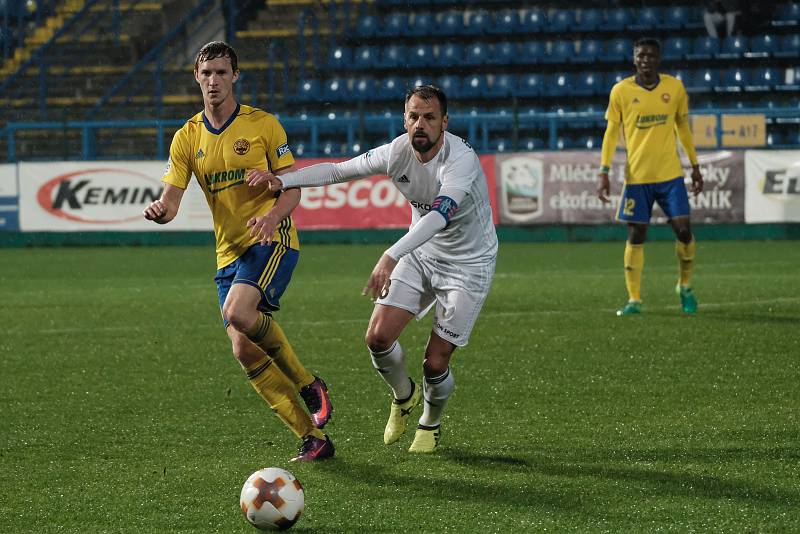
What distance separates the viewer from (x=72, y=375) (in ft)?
26.5

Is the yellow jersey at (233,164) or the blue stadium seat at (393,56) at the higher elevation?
the blue stadium seat at (393,56)

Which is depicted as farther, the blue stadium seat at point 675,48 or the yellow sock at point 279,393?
the blue stadium seat at point 675,48

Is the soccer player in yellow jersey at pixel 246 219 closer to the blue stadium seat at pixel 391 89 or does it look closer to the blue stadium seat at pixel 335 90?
the blue stadium seat at pixel 391 89

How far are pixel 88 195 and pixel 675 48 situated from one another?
11.3 metres

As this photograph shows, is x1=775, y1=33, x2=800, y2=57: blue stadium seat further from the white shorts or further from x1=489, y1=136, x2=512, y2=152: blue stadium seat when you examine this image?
the white shorts

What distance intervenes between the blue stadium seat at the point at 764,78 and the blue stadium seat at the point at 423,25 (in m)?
6.46

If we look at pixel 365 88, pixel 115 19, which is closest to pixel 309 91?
pixel 365 88

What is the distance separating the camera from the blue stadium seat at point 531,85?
24.0m

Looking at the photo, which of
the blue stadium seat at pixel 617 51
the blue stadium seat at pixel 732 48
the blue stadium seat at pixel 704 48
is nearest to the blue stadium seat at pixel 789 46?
the blue stadium seat at pixel 732 48

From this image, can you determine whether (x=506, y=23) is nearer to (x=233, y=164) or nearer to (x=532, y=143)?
(x=532, y=143)

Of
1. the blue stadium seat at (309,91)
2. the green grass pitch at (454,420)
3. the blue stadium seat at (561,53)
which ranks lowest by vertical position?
the green grass pitch at (454,420)

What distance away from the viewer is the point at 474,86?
963 inches

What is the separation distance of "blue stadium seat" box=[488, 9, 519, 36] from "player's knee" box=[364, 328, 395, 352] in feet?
66.8

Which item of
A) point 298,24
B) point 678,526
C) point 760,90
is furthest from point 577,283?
point 298,24
